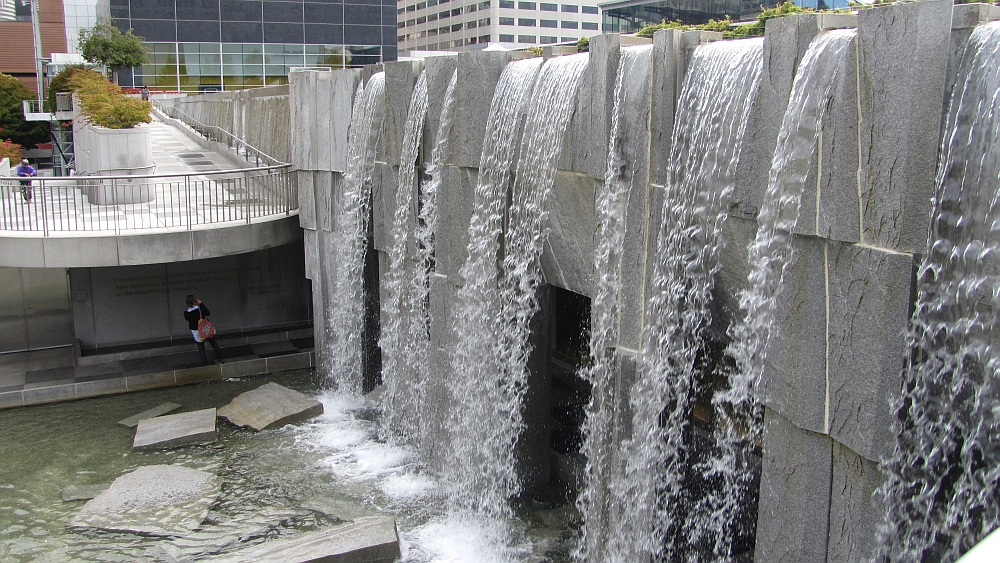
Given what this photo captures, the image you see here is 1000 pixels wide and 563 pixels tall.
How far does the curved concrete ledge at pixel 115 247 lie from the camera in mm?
13008

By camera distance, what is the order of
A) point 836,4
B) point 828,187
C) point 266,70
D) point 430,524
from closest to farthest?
point 828,187 → point 430,524 → point 836,4 → point 266,70

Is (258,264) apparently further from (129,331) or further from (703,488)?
(703,488)

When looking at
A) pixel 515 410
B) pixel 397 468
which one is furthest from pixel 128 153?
pixel 515 410

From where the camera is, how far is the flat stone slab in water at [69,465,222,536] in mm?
9727

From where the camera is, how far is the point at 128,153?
1639 centimetres

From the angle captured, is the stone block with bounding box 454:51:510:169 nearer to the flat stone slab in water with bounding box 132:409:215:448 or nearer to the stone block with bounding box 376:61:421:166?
the stone block with bounding box 376:61:421:166

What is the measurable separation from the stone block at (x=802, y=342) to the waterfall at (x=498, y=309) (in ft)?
10.9

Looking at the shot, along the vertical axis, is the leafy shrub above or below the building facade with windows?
below

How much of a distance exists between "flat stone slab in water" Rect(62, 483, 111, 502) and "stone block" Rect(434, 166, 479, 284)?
5.22 meters

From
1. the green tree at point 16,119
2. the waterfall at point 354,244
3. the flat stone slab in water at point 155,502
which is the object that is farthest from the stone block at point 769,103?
the green tree at point 16,119

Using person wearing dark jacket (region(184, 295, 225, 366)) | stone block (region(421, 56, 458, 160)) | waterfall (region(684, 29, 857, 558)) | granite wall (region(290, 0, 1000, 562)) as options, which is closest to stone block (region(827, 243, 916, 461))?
granite wall (region(290, 0, 1000, 562))

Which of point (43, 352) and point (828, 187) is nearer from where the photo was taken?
point (828, 187)

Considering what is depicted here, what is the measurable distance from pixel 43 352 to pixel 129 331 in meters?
1.68

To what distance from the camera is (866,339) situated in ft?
17.3
